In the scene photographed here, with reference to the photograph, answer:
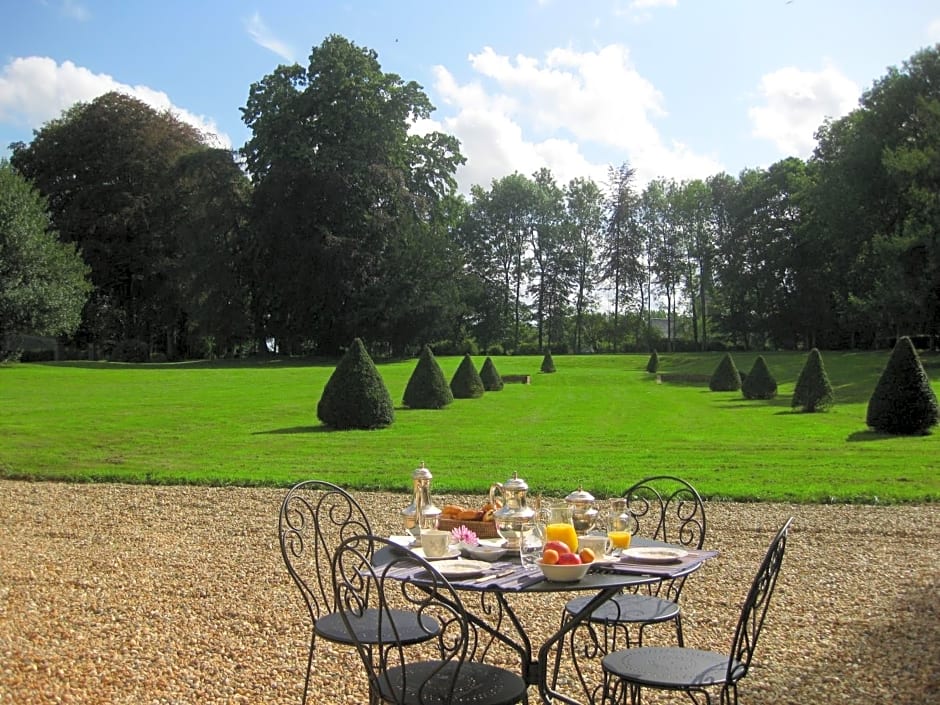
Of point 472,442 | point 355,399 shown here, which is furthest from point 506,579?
point 355,399

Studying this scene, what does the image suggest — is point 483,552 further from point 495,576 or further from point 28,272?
point 28,272

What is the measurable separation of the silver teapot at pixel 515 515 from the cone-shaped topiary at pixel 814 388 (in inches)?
795

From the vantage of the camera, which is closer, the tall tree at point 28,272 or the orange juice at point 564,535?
the orange juice at point 564,535

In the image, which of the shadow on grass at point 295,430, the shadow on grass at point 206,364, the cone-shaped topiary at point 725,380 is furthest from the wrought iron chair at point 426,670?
the shadow on grass at point 206,364

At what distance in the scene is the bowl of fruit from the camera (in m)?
3.26

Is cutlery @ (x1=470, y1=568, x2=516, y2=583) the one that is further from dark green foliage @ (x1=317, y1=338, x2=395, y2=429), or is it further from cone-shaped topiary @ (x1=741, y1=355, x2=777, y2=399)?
cone-shaped topiary @ (x1=741, y1=355, x2=777, y2=399)

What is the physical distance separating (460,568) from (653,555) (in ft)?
2.81

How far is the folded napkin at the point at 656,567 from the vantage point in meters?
3.45

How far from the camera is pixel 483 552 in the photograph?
3719 mm

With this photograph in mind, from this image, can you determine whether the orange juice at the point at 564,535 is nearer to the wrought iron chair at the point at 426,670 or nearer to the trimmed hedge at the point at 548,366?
the wrought iron chair at the point at 426,670

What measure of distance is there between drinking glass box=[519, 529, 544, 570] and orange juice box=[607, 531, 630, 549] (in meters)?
0.40

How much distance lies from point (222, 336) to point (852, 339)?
3713cm

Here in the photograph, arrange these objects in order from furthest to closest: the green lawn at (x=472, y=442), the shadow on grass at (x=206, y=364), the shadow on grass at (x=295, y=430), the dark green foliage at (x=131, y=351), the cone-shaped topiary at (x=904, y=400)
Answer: the dark green foliage at (x=131, y=351)
the shadow on grass at (x=206, y=364)
the shadow on grass at (x=295, y=430)
the cone-shaped topiary at (x=904, y=400)
the green lawn at (x=472, y=442)

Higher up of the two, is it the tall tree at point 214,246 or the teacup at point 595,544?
the tall tree at point 214,246
